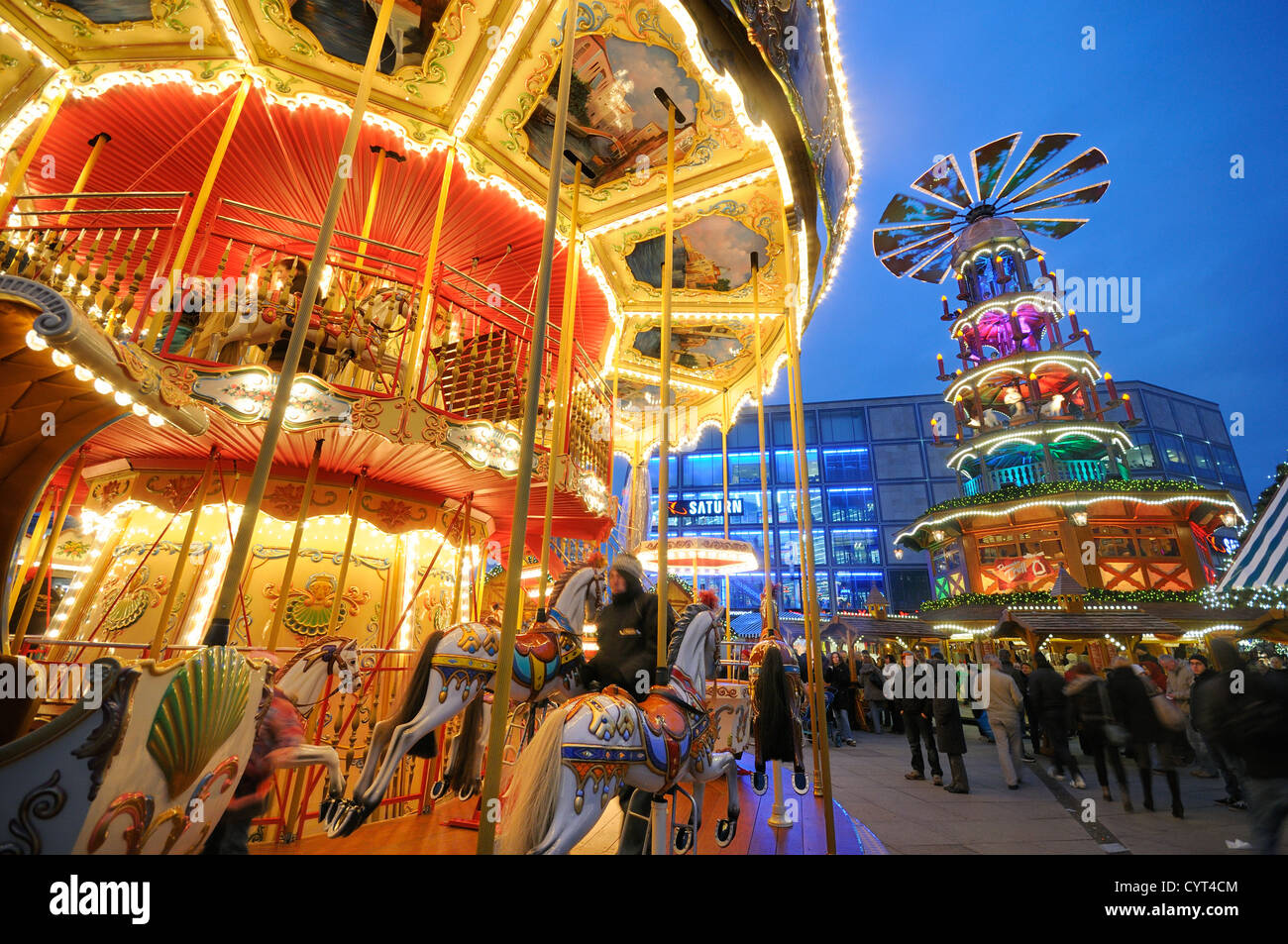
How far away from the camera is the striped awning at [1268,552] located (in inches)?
298

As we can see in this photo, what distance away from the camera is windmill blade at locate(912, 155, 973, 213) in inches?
901

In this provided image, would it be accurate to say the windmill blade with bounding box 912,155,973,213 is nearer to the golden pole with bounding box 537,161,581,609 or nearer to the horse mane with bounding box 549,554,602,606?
the golden pole with bounding box 537,161,581,609

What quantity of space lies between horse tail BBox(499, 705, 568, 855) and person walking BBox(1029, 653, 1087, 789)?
626cm

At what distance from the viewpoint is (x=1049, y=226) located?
74.5 ft

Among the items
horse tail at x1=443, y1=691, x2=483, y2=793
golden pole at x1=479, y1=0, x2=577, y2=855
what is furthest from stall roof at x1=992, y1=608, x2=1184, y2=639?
golden pole at x1=479, y1=0, x2=577, y2=855

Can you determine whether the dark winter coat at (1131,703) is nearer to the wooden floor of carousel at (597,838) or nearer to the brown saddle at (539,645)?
the wooden floor of carousel at (597,838)

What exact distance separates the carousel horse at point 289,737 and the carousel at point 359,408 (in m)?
0.02

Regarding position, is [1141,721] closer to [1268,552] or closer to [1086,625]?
[1268,552]

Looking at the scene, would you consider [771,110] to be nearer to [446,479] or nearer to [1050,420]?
[446,479]

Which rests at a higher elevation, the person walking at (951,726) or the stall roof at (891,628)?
the stall roof at (891,628)

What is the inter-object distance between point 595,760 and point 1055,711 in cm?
619

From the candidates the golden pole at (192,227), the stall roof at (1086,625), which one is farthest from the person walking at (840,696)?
the golden pole at (192,227)

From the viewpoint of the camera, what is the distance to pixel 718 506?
35.7 metres

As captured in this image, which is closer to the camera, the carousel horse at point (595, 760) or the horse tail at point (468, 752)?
the carousel horse at point (595, 760)
